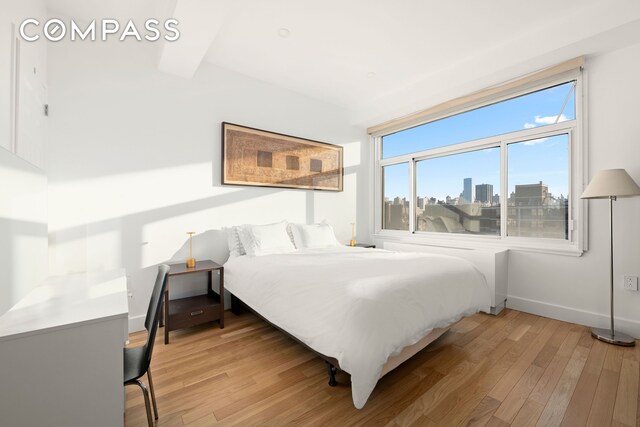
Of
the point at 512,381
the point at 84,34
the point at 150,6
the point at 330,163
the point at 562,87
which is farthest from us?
the point at 330,163

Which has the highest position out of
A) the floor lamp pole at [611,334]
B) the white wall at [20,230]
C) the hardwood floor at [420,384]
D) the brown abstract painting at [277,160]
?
the brown abstract painting at [277,160]

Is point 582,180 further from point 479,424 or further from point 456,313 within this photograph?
point 479,424

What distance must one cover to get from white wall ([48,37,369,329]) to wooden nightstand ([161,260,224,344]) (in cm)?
36

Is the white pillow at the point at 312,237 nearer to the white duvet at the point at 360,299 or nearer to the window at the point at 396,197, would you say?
the white duvet at the point at 360,299

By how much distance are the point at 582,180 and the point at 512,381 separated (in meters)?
2.20

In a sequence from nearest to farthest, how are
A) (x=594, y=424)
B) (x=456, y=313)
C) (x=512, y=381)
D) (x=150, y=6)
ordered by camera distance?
(x=594, y=424), (x=512, y=381), (x=456, y=313), (x=150, y=6)

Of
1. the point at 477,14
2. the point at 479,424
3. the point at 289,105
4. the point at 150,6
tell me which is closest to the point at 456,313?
the point at 479,424

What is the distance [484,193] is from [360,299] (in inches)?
114

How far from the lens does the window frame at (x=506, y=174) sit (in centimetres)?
274

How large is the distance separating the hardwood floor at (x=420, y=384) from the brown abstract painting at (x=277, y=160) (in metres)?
1.88

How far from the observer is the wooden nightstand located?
2434 mm

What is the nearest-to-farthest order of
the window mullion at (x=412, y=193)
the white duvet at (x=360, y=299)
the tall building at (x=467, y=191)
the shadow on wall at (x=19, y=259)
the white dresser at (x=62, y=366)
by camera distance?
1. the white dresser at (x=62, y=366)
2. the shadow on wall at (x=19, y=259)
3. the white duvet at (x=360, y=299)
4. the tall building at (x=467, y=191)
5. the window mullion at (x=412, y=193)

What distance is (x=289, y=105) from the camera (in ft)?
12.7

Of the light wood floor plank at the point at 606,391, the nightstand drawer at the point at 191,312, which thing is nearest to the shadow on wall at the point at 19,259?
the nightstand drawer at the point at 191,312
